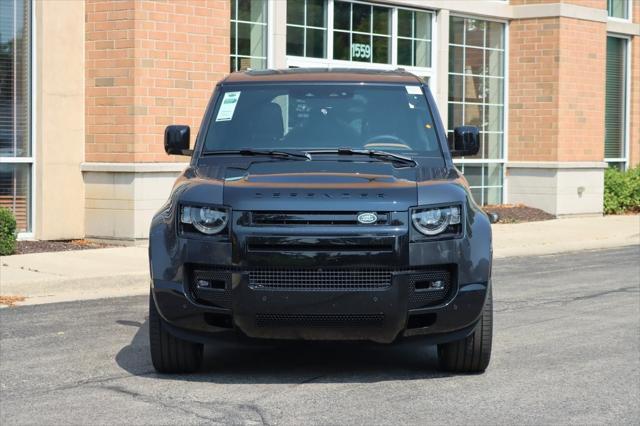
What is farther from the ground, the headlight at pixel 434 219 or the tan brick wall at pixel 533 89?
the tan brick wall at pixel 533 89

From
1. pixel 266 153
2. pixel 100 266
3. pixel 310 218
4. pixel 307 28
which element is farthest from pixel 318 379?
pixel 307 28

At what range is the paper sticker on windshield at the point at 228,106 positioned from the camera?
8.23m

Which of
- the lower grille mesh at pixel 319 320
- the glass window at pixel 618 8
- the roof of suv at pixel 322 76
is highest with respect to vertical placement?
the glass window at pixel 618 8

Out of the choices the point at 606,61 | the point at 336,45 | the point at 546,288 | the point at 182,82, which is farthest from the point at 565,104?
the point at 546,288

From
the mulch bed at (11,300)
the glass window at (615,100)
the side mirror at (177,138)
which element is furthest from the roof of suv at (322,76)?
the glass window at (615,100)

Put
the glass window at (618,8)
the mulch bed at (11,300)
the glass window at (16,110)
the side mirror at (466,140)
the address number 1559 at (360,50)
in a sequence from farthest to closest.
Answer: the glass window at (618,8), the address number 1559 at (360,50), the glass window at (16,110), the mulch bed at (11,300), the side mirror at (466,140)

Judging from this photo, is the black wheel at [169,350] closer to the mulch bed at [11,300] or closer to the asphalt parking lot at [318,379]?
the asphalt parking lot at [318,379]

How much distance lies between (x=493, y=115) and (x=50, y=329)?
15.0m

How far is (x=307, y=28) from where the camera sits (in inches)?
734

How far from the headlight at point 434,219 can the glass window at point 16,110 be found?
9.52m

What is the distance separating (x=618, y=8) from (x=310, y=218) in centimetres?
2055

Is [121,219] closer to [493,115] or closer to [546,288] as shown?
[546,288]

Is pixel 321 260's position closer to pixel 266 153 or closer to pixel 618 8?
pixel 266 153

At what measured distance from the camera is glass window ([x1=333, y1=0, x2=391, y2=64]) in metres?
19.3
